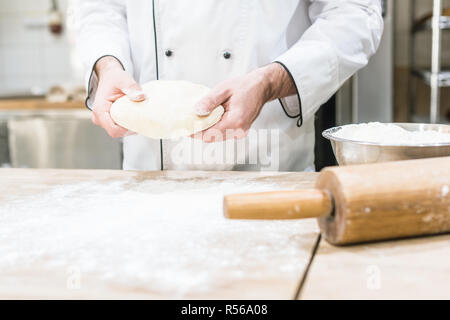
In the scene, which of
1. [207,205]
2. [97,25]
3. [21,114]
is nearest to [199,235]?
[207,205]

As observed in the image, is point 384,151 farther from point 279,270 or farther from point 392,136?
point 279,270

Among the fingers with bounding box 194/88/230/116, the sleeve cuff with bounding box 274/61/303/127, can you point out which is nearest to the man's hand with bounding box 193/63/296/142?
the fingers with bounding box 194/88/230/116

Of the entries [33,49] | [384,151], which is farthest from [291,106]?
[33,49]

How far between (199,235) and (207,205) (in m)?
0.15

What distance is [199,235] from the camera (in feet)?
2.24

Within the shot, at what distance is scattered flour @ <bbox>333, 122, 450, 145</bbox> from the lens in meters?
0.80

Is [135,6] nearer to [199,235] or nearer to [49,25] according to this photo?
[199,235]

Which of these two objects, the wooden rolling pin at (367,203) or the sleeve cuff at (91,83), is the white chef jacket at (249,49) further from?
the wooden rolling pin at (367,203)

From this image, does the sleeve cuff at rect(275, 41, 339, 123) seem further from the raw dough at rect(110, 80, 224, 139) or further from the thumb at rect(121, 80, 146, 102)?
the thumb at rect(121, 80, 146, 102)

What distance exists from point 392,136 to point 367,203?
26 cm

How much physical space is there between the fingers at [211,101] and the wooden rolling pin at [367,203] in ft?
1.29

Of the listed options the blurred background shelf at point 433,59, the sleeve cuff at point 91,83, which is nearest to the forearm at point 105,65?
the sleeve cuff at point 91,83

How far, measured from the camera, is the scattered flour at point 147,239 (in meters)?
0.56

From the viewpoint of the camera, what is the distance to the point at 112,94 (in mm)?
1079
